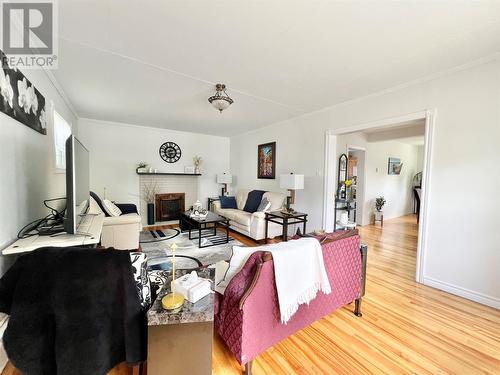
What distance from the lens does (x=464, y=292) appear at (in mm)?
2244

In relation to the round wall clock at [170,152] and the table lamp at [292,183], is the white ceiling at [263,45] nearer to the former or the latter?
the table lamp at [292,183]

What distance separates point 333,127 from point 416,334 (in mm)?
2880

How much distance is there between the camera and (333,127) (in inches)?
140

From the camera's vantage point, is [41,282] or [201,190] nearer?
[41,282]

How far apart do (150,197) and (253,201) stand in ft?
8.48

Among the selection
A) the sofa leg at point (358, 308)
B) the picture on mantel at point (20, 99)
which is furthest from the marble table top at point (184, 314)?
the picture on mantel at point (20, 99)

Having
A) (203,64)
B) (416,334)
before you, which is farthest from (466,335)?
(203,64)

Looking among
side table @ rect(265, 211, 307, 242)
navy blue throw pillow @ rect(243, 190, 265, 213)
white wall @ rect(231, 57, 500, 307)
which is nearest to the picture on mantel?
side table @ rect(265, 211, 307, 242)

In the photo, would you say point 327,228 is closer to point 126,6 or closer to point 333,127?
point 333,127

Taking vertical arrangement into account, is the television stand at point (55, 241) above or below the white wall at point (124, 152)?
below

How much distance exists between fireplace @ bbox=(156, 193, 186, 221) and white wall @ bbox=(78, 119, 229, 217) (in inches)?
20.1

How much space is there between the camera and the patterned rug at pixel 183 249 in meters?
2.95

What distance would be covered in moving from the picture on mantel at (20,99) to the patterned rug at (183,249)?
1978mm

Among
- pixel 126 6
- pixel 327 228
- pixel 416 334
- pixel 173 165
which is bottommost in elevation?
pixel 416 334
